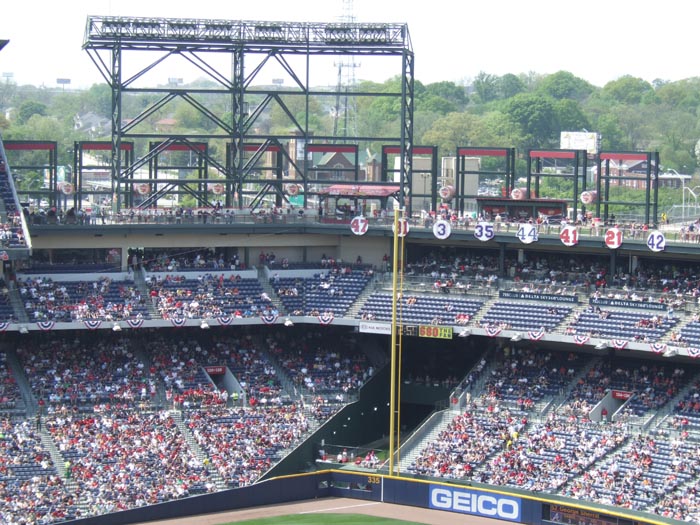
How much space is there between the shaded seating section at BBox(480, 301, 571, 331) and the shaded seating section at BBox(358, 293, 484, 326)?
93 cm

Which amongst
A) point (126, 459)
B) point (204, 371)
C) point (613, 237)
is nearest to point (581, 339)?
point (613, 237)

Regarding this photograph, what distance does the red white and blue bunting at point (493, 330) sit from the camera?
159 feet

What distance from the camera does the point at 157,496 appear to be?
41.9 metres

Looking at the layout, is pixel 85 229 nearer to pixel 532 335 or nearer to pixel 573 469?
pixel 532 335

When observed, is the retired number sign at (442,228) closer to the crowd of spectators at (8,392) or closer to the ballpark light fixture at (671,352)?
the ballpark light fixture at (671,352)

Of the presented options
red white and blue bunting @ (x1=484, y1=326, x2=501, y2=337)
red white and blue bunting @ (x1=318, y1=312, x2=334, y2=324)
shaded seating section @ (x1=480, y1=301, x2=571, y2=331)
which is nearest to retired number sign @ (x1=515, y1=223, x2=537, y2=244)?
shaded seating section @ (x1=480, y1=301, x2=571, y2=331)

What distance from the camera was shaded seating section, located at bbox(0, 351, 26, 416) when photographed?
45.4 metres

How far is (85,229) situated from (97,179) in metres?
57.6

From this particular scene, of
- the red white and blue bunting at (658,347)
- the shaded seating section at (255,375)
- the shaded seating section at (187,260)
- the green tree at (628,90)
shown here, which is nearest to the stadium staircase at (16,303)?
the shaded seating section at (187,260)

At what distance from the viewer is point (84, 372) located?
48438 mm

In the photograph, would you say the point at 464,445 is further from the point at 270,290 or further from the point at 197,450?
the point at 270,290

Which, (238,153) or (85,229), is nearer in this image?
(85,229)

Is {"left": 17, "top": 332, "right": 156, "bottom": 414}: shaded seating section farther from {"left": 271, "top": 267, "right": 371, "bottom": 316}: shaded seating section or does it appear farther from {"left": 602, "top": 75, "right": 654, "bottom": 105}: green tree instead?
{"left": 602, "top": 75, "right": 654, "bottom": 105}: green tree

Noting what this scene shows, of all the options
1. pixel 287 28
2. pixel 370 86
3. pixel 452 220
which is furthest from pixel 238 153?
pixel 370 86
